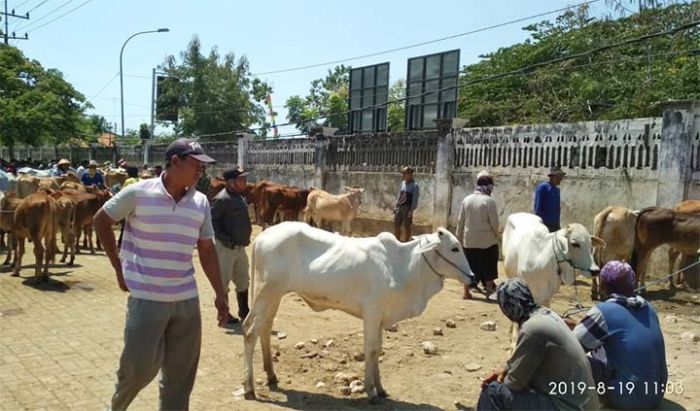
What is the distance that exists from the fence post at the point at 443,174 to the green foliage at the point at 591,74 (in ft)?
6.97

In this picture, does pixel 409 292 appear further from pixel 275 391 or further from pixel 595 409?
pixel 595 409

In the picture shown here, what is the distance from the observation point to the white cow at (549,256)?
6242mm

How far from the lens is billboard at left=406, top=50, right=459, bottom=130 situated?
15375 mm

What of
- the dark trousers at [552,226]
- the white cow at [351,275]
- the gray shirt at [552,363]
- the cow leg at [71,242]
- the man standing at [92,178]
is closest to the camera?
the gray shirt at [552,363]

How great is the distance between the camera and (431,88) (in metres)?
16.0

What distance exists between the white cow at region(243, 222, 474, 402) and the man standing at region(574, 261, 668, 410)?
128 cm

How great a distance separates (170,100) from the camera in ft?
130

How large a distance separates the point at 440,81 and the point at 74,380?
12347mm

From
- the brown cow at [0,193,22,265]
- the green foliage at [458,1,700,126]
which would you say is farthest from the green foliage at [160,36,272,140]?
the brown cow at [0,193,22,265]

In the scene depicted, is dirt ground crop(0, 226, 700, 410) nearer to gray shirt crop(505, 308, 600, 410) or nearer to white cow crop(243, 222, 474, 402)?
white cow crop(243, 222, 474, 402)

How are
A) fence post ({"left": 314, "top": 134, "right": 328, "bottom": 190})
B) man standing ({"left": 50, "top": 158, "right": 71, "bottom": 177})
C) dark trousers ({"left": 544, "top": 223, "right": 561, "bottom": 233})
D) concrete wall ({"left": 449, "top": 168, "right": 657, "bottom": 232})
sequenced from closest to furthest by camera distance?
dark trousers ({"left": 544, "top": 223, "right": 561, "bottom": 233}) < concrete wall ({"left": 449, "top": 168, "right": 657, "bottom": 232}) < man standing ({"left": 50, "top": 158, "right": 71, "bottom": 177}) < fence post ({"left": 314, "top": 134, "right": 328, "bottom": 190})

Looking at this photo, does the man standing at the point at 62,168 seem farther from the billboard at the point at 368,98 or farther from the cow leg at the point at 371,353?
the cow leg at the point at 371,353

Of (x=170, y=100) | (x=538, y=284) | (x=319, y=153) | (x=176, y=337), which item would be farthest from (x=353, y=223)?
(x=170, y=100)

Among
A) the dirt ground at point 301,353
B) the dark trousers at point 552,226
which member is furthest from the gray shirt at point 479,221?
the dirt ground at point 301,353
